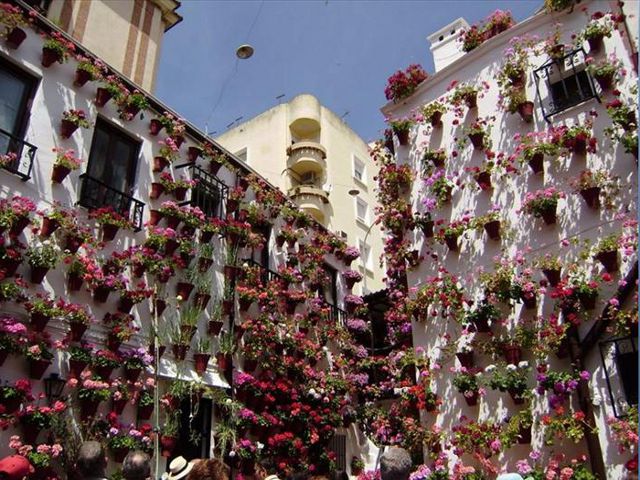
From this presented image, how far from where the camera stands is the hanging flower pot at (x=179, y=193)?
10.7 m

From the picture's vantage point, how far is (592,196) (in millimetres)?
8859

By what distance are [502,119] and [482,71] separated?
132cm

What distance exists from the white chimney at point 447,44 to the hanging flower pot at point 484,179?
3.46m

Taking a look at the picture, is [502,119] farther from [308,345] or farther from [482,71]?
[308,345]

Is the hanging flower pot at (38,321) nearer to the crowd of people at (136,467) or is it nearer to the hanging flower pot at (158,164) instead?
the crowd of people at (136,467)

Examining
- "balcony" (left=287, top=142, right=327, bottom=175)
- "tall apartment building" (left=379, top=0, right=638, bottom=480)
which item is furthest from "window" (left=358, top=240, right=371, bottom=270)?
"tall apartment building" (left=379, top=0, right=638, bottom=480)

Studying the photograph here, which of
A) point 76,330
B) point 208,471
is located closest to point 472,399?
point 208,471

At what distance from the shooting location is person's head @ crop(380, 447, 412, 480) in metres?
4.19

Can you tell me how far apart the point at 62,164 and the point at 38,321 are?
253cm

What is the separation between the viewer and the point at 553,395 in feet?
27.0

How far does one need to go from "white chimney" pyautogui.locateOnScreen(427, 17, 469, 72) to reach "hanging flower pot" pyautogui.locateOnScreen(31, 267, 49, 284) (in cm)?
905

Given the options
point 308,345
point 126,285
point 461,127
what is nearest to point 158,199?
point 126,285

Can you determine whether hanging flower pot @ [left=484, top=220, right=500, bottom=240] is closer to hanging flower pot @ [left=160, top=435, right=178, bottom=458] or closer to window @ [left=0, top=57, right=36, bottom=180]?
hanging flower pot @ [left=160, top=435, right=178, bottom=458]

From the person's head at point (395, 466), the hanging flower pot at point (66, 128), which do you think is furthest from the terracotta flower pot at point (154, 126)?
the person's head at point (395, 466)
